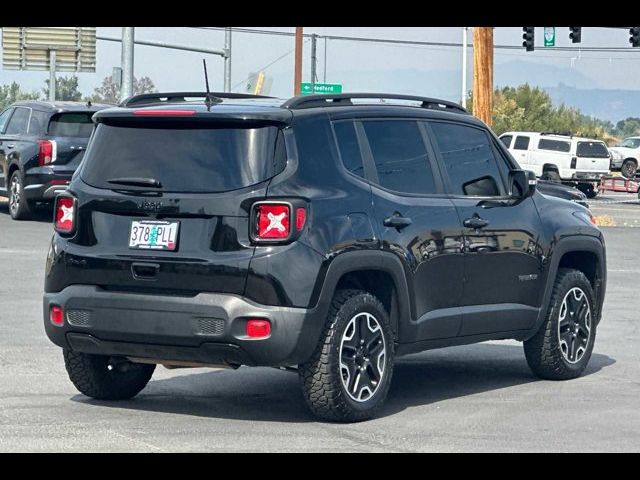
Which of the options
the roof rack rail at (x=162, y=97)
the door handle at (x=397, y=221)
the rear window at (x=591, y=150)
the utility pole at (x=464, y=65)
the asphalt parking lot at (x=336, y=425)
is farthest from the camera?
the utility pole at (x=464, y=65)

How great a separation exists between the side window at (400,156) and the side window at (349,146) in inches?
5.5

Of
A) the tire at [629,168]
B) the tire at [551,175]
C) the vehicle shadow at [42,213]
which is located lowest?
the vehicle shadow at [42,213]

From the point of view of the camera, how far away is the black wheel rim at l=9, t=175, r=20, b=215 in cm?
2467

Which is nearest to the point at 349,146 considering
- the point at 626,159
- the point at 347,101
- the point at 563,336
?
the point at 347,101

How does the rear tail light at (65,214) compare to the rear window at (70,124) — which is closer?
the rear tail light at (65,214)

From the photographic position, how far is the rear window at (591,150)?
52.9 m

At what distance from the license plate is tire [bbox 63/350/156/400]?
3.21 ft

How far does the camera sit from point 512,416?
888 centimetres

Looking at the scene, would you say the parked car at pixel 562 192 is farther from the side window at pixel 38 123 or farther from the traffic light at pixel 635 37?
the traffic light at pixel 635 37

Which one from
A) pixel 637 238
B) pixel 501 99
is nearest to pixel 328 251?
pixel 637 238

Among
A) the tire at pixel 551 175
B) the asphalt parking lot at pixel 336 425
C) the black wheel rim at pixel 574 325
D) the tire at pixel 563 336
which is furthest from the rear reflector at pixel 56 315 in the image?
the tire at pixel 551 175

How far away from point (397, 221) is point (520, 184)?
60.7 inches

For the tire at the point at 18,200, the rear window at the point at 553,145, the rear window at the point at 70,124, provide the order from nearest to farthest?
the rear window at the point at 70,124 → the tire at the point at 18,200 → the rear window at the point at 553,145

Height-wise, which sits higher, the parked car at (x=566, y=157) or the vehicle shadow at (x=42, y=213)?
the parked car at (x=566, y=157)
